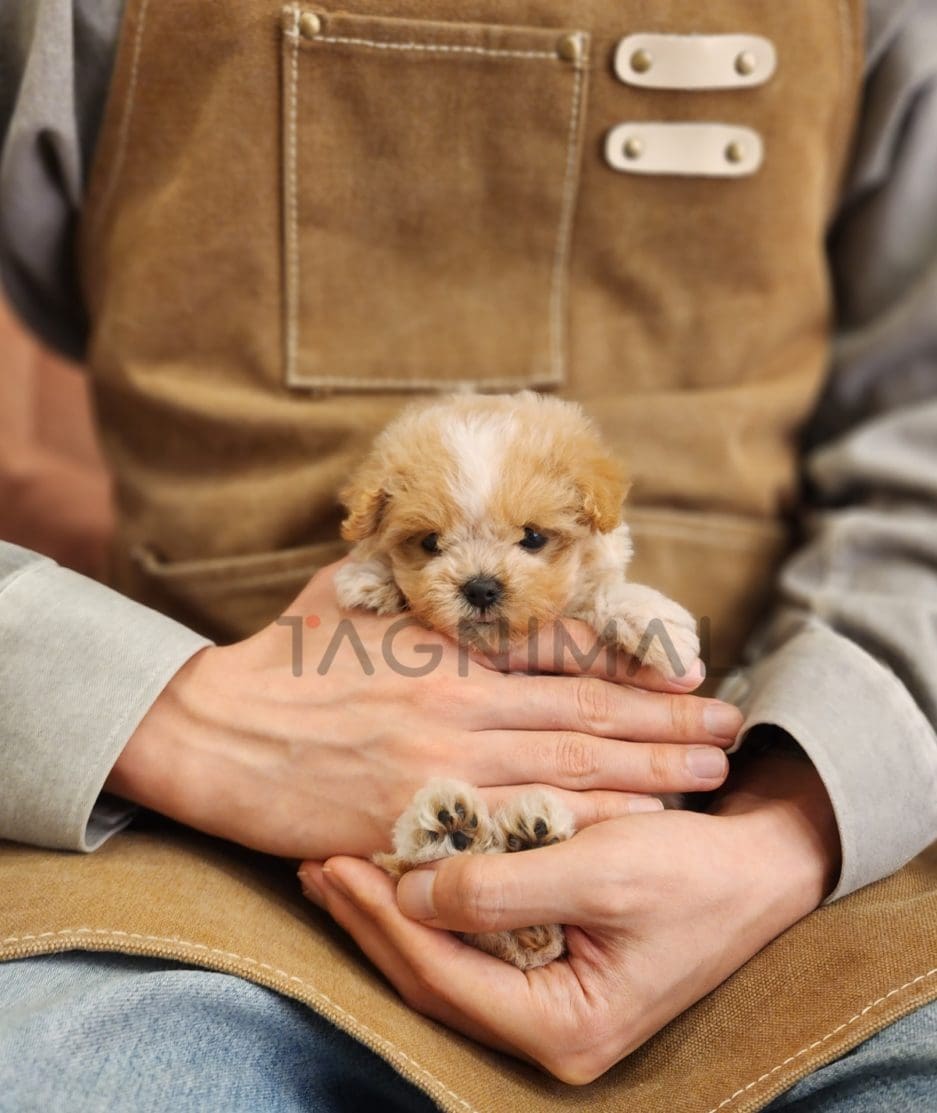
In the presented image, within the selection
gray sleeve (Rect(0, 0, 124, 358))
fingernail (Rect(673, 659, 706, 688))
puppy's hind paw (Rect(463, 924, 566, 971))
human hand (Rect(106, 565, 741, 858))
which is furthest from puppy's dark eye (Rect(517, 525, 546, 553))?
gray sleeve (Rect(0, 0, 124, 358))

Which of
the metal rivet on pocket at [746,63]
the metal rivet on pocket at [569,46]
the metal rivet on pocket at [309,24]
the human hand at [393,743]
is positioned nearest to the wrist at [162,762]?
the human hand at [393,743]

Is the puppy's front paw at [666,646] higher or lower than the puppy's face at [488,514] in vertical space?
lower

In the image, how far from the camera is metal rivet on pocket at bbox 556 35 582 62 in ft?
4.45

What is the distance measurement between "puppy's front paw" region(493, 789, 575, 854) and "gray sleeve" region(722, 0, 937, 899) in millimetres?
271

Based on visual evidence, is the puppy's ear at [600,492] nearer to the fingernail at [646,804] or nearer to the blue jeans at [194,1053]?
the fingernail at [646,804]

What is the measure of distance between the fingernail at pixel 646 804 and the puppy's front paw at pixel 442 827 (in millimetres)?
175

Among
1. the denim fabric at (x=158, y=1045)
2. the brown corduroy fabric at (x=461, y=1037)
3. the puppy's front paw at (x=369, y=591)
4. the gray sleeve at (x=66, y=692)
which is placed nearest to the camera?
the denim fabric at (x=158, y=1045)

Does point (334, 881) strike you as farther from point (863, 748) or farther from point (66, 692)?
point (863, 748)

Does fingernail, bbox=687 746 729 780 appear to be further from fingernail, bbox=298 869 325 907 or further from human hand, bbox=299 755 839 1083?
fingernail, bbox=298 869 325 907

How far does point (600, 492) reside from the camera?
1.19 meters

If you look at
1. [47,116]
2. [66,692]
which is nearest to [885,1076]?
[66,692]

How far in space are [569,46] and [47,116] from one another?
0.72 meters

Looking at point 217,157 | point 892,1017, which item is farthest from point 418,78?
point 892,1017

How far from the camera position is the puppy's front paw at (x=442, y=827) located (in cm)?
A: 114
